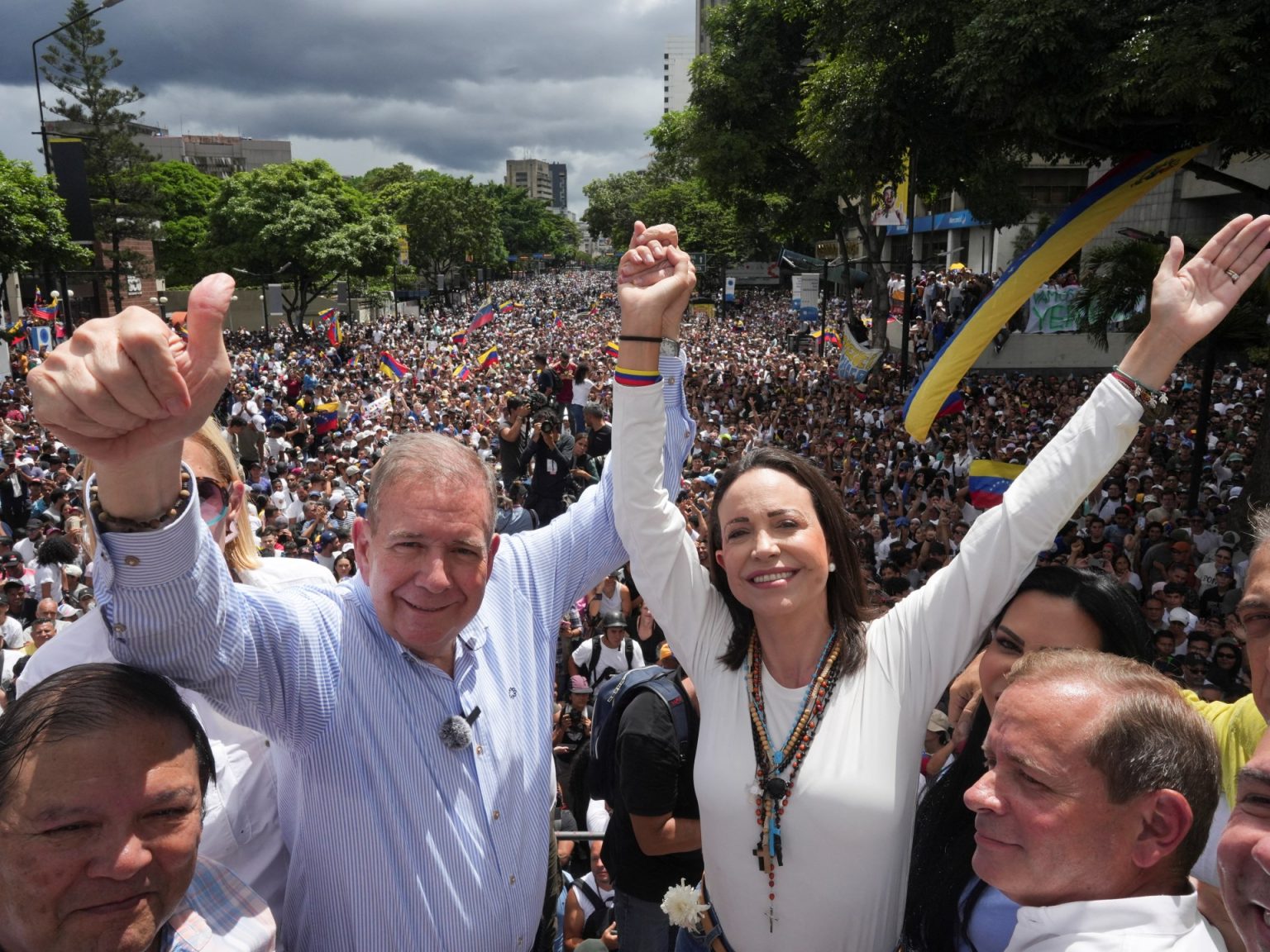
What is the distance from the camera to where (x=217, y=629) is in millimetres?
1467

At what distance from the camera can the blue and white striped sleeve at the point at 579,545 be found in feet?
7.50

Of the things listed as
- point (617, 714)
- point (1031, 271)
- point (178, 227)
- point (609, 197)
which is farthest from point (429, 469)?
point (609, 197)

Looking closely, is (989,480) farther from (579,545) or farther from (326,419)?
(326,419)

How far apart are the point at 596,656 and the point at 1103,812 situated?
5.59 meters

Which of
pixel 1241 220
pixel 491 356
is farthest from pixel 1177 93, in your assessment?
pixel 491 356

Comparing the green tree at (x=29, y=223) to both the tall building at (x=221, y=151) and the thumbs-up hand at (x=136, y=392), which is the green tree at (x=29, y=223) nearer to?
the thumbs-up hand at (x=136, y=392)

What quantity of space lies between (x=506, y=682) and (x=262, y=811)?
0.59 meters

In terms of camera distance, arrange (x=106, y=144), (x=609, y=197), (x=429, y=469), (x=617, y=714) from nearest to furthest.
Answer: (x=429, y=469) → (x=617, y=714) → (x=106, y=144) → (x=609, y=197)

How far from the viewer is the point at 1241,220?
2059 millimetres

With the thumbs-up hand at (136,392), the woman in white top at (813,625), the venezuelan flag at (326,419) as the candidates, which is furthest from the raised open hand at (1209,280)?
the venezuelan flag at (326,419)

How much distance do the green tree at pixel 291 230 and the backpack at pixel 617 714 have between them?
39.3 metres

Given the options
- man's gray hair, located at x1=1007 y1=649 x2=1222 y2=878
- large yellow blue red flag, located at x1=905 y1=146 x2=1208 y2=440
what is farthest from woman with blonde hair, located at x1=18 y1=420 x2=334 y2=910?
large yellow blue red flag, located at x1=905 y1=146 x2=1208 y2=440

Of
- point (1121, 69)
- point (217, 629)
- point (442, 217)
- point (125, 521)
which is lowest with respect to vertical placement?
point (217, 629)

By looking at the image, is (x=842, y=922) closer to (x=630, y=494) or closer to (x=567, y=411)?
(x=630, y=494)
